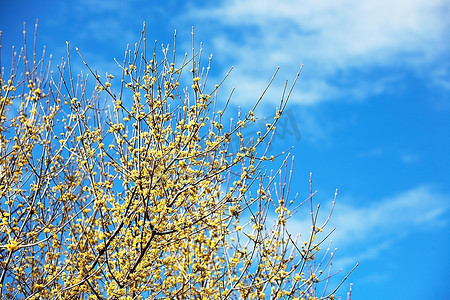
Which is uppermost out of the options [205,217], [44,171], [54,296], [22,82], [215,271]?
[22,82]

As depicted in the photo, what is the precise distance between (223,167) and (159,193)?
2.91 ft

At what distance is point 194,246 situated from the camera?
18.7ft

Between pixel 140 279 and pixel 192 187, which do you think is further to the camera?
pixel 192 187

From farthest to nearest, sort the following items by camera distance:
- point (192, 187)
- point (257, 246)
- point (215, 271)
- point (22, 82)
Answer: point (22, 82)
point (192, 187)
point (215, 271)
point (257, 246)

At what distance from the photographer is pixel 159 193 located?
6098 mm

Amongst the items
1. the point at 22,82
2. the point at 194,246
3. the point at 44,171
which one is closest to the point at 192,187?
the point at 194,246

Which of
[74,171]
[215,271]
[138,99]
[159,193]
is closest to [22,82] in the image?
[74,171]

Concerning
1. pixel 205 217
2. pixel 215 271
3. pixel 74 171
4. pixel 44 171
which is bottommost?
pixel 215 271

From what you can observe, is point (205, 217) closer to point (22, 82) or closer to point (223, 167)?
point (223, 167)

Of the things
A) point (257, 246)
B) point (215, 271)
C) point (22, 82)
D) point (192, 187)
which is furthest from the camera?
point (22, 82)

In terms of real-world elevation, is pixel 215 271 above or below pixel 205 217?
below

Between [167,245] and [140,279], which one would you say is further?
[167,245]

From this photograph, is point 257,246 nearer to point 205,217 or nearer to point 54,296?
point 205,217

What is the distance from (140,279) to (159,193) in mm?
1073
